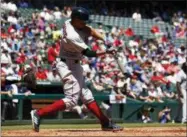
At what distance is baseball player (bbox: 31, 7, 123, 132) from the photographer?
7.62 m

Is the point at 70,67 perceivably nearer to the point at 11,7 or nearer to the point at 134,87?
the point at 134,87

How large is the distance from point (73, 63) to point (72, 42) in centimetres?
42

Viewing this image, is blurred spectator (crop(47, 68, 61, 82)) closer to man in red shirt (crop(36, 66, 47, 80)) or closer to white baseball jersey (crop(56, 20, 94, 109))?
man in red shirt (crop(36, 66, 47, 80))

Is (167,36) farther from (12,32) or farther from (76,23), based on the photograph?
(76,23)

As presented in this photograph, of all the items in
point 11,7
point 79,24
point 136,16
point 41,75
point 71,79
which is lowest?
point 71,79

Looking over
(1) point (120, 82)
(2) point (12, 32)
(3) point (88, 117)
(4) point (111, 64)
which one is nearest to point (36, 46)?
(2) point (12, 32)

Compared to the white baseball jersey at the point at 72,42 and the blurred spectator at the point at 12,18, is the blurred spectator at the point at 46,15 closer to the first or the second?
the blurred spectator at the point at 12,18

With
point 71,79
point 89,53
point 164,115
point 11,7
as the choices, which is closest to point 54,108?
point 71,79

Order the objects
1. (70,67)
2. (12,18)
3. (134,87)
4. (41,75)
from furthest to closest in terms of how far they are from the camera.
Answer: (12,18), (134,87), (41,75), (70,67)

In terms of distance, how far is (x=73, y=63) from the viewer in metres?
7.92

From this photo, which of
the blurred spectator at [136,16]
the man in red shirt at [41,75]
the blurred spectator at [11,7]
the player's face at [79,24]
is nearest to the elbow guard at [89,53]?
the player's face at [79,24]

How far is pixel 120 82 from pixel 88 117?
7.80 ft

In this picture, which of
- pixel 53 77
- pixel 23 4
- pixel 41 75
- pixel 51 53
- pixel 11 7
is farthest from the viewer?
pixel 23 4

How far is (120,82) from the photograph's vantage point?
16484 millimetres
